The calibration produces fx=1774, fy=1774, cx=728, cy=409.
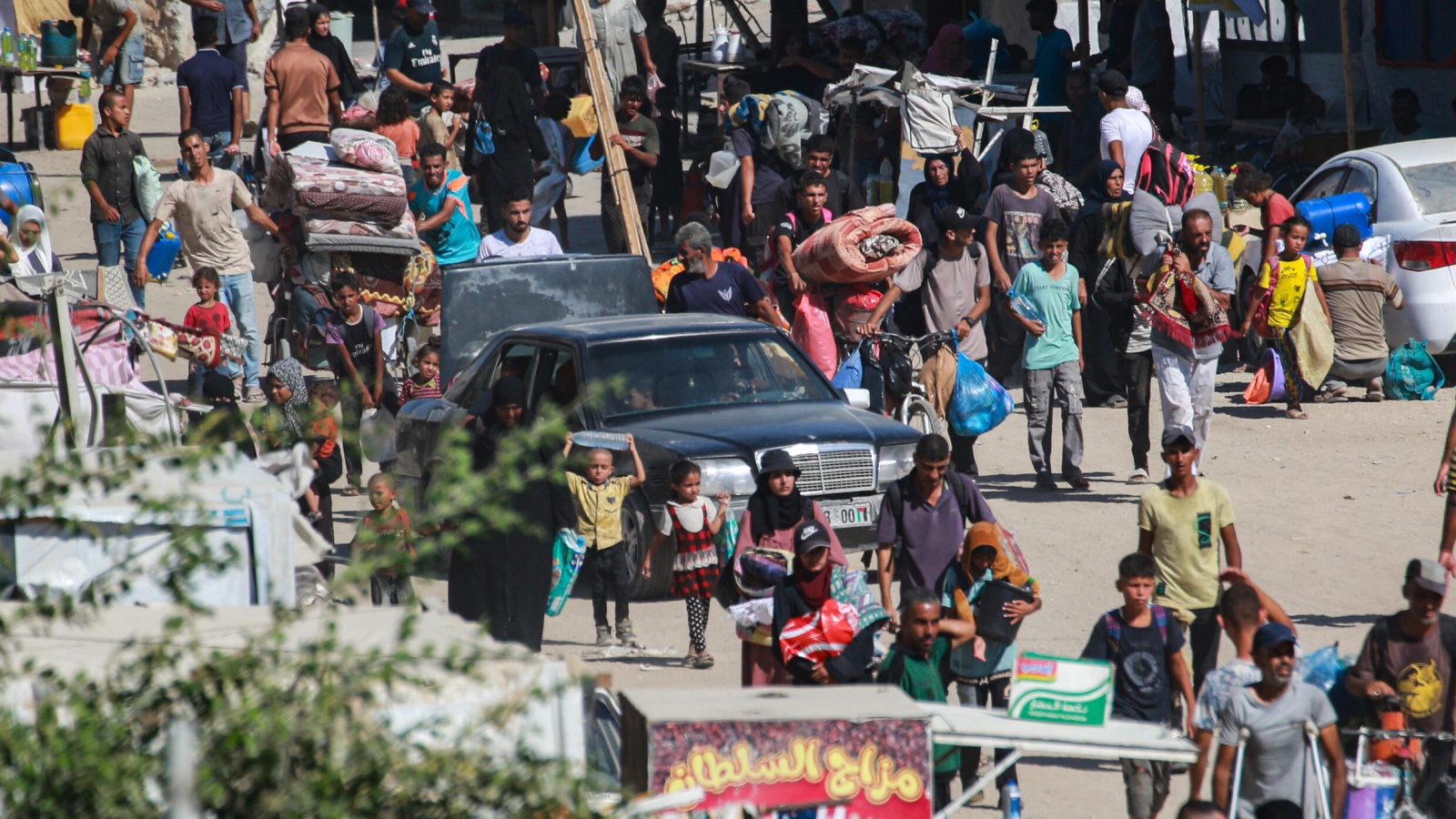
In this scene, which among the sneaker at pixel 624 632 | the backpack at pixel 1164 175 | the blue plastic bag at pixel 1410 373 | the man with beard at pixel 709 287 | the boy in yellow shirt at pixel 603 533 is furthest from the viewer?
the backpack at pixel 1164 175

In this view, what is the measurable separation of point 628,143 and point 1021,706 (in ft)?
41.8

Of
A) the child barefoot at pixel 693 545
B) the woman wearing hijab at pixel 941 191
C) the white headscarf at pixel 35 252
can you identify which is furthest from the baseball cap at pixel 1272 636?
the white headscarf at pixel 35 252

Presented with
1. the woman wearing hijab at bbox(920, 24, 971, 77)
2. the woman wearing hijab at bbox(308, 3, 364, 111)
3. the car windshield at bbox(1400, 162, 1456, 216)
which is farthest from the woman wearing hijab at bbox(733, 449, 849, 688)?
the woman wearing hijab at bbox(920, 24, 971, 77)

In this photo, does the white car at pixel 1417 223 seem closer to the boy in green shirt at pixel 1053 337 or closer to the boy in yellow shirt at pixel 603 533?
the boy in green shirt at pixel 1053 337

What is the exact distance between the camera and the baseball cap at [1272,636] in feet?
20.4

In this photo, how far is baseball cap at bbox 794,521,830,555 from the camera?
22.9 ft

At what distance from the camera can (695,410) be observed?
1020cm

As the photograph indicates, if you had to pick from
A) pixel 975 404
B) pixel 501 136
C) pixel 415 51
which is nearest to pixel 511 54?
pixel 501 136

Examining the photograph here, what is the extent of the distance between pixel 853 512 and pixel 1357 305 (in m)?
6.13

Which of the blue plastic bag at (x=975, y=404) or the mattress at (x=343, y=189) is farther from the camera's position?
the mattress at (x=343, y=189)

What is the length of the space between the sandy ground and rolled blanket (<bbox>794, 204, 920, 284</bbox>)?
5.56 ft

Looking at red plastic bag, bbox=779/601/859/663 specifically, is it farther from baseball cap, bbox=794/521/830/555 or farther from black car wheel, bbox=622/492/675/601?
black car wheel, bbox=622/492/675/601

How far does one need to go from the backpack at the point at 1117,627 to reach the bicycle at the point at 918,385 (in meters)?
4.25

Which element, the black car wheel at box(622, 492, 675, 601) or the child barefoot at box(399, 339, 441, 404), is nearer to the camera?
the black car wheel at box(622, 492, 675, 601)
